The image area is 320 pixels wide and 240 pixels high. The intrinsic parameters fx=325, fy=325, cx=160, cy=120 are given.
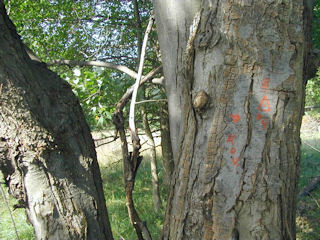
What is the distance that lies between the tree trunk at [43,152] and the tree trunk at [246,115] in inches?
22.0

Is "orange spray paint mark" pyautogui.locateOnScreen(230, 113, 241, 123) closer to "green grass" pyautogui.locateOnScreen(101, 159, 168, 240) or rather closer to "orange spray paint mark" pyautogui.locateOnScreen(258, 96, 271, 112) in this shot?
"orange spray paint mark" pyautogui.locateOnScreen(258, 96, 271, 112)

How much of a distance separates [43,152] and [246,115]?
0.90 meters

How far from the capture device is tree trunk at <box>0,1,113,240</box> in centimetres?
144

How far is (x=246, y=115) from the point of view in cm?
123

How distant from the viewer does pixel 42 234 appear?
1498 millimetres

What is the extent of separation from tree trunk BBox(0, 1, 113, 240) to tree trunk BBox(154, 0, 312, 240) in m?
0.56

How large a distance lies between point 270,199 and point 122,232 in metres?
3.68

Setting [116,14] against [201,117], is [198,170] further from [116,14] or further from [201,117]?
[116,14]

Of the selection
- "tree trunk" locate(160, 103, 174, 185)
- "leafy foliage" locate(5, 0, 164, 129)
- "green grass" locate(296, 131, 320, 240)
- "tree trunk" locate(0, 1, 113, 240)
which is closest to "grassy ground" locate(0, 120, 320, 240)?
"green grass" locate(296, 131, 320, 240)

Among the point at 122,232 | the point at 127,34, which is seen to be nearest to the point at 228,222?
the point at 122,232

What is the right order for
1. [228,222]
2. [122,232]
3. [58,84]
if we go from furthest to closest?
[122,232]
[58,84]
[228,222]

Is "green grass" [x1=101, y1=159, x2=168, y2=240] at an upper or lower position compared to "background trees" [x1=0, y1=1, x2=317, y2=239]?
lower

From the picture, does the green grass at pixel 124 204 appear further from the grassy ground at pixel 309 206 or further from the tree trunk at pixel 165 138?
the grassy ground at pixel 309 206

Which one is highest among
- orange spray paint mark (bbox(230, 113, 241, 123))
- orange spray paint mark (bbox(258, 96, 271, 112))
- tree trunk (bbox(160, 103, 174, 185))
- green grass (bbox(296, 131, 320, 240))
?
orange spray paint mark (bbox(258, 96, 271, 112))
